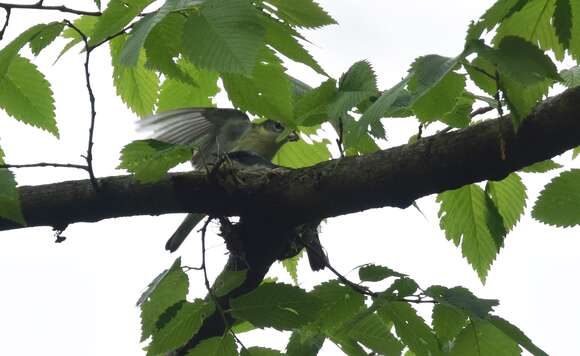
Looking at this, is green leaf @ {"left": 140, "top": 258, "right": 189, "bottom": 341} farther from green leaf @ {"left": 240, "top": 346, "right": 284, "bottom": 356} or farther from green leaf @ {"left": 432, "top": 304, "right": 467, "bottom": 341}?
green leaf @ {"left": 432, "top": 304, "right": 467, "bottom": 341}

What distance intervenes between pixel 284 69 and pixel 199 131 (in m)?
1.73

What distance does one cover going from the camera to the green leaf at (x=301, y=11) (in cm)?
180

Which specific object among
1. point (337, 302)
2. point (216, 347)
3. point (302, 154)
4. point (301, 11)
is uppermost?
point (302, 154)

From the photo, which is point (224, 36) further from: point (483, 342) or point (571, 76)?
point (571, 76)

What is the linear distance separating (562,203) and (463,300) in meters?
0.33

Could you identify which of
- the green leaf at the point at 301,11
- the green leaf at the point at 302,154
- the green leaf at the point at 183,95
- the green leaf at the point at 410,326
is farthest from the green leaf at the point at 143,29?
the green leaf at the point at 302,154

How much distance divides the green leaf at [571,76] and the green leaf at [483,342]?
2.09ft

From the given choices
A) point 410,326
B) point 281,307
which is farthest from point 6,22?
point 410,326

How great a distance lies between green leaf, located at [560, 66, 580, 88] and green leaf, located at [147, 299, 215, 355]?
41.1 inches

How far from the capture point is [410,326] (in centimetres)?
201

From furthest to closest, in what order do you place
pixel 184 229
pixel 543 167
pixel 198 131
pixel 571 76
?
pixel 184 229
pixel 198 131
pixel 543 167
pixel 571 76

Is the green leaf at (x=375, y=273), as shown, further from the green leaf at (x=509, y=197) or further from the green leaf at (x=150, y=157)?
the green leaf at (x=509, y=197)

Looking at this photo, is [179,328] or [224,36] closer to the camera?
[224,36]

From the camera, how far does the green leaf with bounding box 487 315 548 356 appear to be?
1.79 metres
